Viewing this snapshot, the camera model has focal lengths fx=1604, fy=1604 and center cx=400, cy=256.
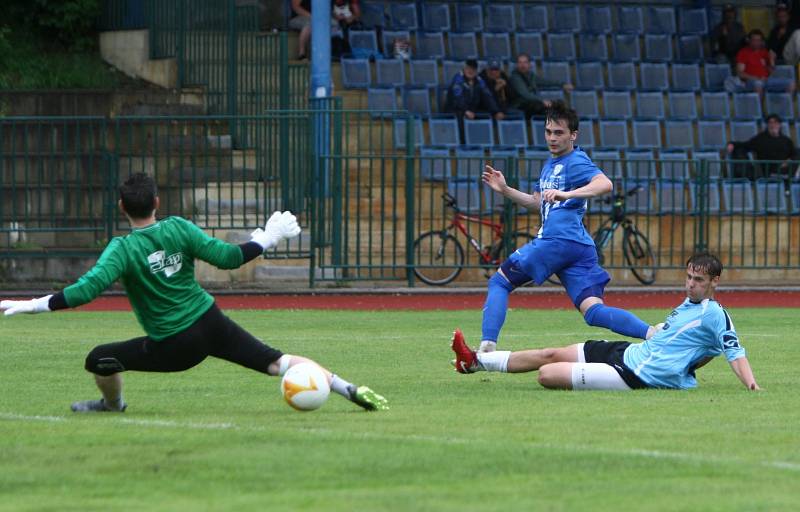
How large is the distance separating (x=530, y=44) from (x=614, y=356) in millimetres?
18743

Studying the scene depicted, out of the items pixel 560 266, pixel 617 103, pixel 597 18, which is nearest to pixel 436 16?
pixel 597 18

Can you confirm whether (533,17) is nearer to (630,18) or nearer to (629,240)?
(630,18)

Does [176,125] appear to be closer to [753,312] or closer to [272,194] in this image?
[272,194]

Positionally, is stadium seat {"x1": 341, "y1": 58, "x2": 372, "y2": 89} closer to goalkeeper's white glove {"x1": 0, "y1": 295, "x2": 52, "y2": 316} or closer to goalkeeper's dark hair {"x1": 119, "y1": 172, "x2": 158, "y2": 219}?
goalkeeper's dark hair {"x1": 119, "y1": 172, "x2": 158, "y2": 219}

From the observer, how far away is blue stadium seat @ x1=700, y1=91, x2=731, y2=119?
89.9 ft

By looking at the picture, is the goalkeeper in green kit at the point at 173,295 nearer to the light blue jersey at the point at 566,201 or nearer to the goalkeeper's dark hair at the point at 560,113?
the light blue jersey at the point at 566,201

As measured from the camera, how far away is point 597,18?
2975cm

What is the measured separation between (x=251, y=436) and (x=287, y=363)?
101cm

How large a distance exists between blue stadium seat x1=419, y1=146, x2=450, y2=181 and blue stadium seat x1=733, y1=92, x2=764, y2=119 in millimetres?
6112

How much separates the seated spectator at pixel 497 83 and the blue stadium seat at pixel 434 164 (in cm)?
184

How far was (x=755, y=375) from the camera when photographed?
1130 centimetres

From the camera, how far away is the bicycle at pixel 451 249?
22625 mm

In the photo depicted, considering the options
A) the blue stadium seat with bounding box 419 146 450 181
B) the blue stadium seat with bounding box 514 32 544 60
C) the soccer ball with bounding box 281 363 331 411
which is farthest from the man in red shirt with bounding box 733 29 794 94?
the soccer ball with bounding box 281 363 331 411

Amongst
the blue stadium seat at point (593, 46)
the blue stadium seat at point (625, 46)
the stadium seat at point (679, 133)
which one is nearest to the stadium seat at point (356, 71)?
the blue stadium seat at point (593, 46)
